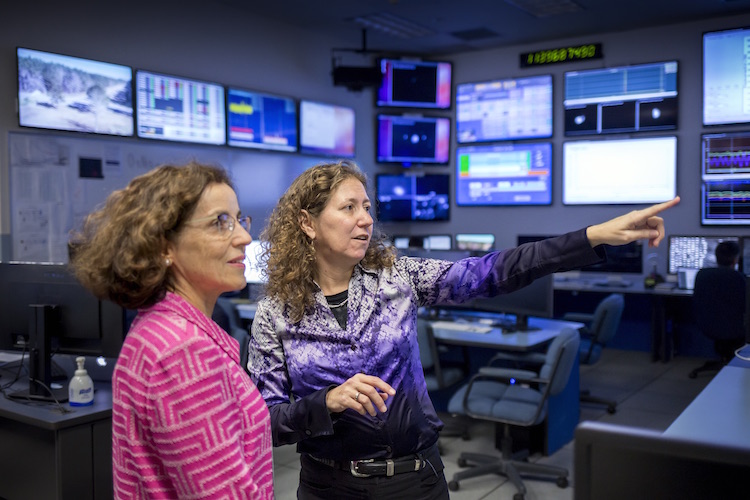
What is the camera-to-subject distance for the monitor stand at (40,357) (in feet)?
8.63

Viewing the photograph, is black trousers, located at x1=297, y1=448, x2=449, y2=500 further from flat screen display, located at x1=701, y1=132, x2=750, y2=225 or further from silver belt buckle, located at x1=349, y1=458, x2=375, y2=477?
flat screen display, located at x1=701, y1=132, x2=750, y2=225

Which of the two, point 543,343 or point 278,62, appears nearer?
point 543,343

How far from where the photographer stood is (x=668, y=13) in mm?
6309

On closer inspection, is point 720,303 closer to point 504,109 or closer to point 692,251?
point 692,251

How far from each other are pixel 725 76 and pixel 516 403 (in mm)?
4448

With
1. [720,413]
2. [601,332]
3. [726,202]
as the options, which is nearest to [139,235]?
[720,413]

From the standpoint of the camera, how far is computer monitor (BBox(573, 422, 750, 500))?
54cm

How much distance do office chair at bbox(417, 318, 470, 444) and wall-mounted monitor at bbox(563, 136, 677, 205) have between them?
11.2ft

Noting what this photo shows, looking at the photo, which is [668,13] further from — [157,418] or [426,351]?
[157,418]

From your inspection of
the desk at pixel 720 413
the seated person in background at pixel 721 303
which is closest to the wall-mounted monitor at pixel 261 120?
the seated person in background at pixel 721 303

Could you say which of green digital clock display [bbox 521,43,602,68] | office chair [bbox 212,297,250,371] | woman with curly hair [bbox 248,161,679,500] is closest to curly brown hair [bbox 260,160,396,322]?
woman with curly hair [bbox 248,161,679,500]

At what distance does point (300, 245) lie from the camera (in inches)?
64.8

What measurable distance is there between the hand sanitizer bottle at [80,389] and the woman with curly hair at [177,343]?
5.01ft

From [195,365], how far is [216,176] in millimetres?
341
